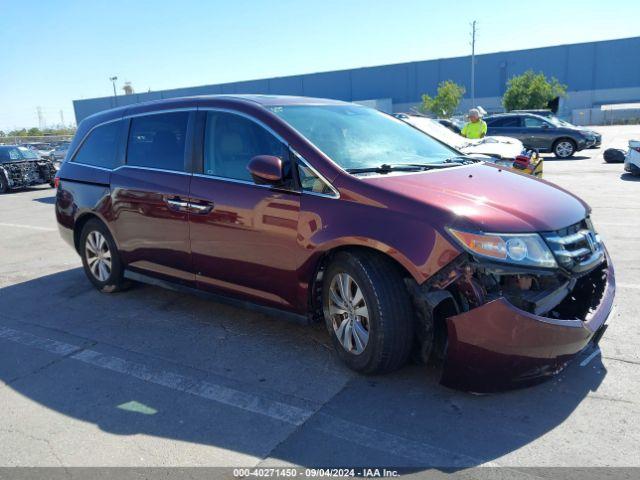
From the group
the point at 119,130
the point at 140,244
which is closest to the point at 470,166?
the point at 140,244

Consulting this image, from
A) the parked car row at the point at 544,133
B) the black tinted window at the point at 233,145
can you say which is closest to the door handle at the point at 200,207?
the black tinted window at the point at 233,145

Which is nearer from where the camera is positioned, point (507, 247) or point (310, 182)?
point (507, 247)

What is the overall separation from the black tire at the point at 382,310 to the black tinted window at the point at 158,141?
1948mm

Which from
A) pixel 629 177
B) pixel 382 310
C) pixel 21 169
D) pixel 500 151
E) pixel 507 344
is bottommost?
pixel 629 177

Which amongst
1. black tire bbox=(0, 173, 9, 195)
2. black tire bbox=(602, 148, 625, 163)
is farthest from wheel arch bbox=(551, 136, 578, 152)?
black tire bbox=(0, 173, 9, 195)

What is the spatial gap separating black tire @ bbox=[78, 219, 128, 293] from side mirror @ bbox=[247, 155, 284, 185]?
7.54ft

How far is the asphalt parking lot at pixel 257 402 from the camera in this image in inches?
113

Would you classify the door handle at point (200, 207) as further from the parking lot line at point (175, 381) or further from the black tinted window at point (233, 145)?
the parking lot line at point (175, 381)

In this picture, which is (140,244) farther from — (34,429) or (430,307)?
(430,307)

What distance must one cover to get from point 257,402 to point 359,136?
2105mm

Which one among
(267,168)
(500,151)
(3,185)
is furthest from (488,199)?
(3,185)

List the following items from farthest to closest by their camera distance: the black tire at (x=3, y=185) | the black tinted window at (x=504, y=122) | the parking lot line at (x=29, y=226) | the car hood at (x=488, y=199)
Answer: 1. the black tinted window at (x=504, y=122)
2. the black tire at (x=3, y=185)
3. the parking lot line at (x=29, y=226)
4. the car hood at (x=488, y=199)

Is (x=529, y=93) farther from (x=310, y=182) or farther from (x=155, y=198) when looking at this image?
(x=310, y=182)

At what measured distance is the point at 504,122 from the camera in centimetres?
2044
